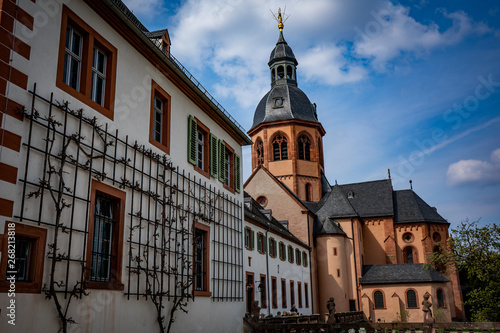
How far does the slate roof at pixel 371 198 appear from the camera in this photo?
49.4m

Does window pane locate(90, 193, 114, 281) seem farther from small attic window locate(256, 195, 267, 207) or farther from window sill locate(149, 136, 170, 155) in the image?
small attic window locate(256, 195, 267, 207)

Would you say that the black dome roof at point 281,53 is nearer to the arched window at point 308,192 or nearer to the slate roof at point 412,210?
the arched window at point 308,192

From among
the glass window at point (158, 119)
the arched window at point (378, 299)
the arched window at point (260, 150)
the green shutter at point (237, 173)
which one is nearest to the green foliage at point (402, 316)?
the arched window at point (378, 299)

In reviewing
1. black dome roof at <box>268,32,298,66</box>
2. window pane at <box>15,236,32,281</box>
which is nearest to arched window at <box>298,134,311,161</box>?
black dome roof at <box>268,32,298,66</box>

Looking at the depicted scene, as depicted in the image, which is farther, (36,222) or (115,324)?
(115,324)

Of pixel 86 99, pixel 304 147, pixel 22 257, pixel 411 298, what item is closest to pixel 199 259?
pixel 86 99

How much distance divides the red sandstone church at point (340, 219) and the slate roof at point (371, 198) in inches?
4.3

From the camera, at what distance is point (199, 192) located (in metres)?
14.5

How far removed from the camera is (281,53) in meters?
55.5

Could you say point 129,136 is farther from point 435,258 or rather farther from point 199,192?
point 435,258

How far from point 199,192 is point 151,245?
3446mm

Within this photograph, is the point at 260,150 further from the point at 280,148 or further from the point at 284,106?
the point at 284,106

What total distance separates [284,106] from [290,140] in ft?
14.1

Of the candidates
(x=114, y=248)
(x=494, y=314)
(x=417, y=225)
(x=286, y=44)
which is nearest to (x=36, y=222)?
(x=114, y=248)
